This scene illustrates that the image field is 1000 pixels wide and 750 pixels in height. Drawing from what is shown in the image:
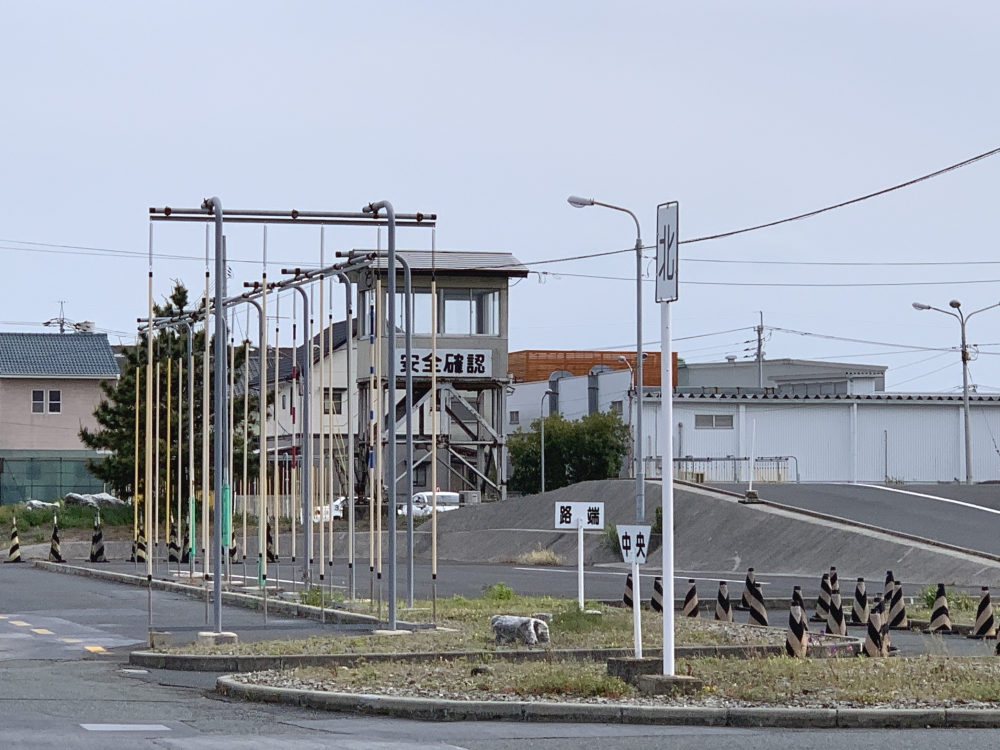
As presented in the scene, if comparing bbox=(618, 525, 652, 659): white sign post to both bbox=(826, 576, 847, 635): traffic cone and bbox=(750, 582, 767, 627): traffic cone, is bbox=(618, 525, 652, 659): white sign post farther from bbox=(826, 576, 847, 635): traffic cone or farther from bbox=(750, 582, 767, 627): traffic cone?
bbox=(750, 582, 767, 627): traffic cone

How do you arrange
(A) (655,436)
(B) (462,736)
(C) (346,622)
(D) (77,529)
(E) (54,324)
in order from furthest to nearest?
(E) (54,324), (A) (655,436), (D) (77,529), (C) (346,622), (B) (462,736)

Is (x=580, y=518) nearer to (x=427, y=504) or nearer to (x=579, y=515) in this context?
(x=579, y=515)

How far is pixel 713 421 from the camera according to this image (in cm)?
5875

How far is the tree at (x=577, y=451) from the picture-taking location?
68312mm

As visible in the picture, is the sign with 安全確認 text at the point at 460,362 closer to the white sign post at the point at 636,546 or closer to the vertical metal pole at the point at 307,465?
the vertical metal pole at the point at 307,465

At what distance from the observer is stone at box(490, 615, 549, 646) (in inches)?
608

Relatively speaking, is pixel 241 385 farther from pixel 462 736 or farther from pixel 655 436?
pixel 462 736

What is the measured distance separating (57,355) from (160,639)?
5461cm

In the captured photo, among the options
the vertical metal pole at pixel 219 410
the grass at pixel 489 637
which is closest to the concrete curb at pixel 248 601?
the grass at pixel 489 637

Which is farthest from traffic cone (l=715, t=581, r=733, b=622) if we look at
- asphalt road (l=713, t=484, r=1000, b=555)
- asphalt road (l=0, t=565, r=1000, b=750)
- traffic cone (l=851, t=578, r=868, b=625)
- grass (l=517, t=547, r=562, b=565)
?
grass (l=517, t=547, r=562, b=565)

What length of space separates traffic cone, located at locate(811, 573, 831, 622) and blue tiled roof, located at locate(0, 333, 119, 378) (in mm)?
50736

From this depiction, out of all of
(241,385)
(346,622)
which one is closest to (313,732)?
(346,622)

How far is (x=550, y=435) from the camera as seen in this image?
68688mm

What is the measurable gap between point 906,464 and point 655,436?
33.8ft
